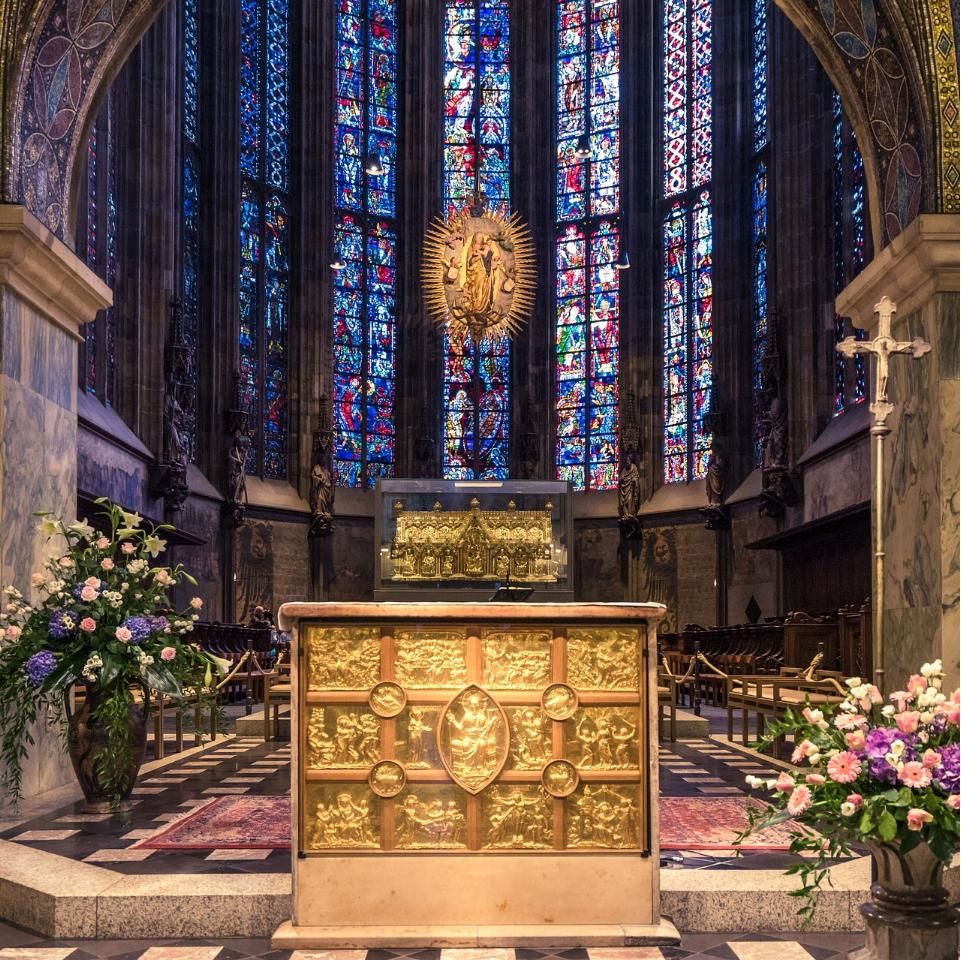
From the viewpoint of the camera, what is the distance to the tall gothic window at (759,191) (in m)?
22.8

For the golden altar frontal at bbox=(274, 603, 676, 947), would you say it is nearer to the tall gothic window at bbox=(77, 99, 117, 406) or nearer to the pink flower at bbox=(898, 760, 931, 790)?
the pink flower at bbox=(898, 760, 931, 790)

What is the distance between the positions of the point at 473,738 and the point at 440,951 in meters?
0.78

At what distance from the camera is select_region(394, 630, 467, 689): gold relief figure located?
512 centimetres

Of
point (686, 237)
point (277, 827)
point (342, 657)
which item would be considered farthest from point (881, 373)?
point (686, 237)

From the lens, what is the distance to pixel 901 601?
7.90m

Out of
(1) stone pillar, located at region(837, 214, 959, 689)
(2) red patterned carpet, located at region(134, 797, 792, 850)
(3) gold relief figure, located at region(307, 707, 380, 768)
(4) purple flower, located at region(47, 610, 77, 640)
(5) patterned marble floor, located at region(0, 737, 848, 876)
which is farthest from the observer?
(1) stone pillar, located at region(837, 214, 959, 689)

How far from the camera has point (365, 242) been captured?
26109 mm

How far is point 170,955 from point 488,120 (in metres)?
23.8

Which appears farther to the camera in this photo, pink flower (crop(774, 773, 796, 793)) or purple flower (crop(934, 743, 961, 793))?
pink flower (crop(774, 773, 796, 793))

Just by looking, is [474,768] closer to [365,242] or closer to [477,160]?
[365,242]

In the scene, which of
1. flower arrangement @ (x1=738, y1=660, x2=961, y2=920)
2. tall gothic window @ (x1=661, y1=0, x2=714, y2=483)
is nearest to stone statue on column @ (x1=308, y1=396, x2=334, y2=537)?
tall gothic window @ (x1=661, y1=0, x2=714, y2=483)

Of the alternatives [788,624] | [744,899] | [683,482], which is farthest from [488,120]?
[744,899]

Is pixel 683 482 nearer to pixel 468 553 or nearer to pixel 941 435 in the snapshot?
pixel 468 553

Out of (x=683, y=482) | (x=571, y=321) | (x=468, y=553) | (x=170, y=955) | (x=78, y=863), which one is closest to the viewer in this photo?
(x=170, y=955)
